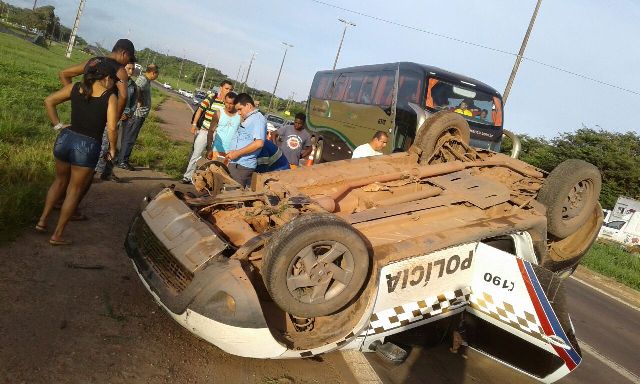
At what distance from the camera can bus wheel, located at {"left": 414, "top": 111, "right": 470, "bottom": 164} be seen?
16.6 feet

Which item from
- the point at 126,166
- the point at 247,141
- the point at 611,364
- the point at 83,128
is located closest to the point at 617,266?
the point at 611,364

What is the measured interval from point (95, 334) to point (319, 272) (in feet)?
4.90

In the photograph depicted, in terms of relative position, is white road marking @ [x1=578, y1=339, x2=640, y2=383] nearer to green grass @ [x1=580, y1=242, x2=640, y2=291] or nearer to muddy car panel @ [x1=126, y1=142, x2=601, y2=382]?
muddy car panel @ [x1=126, y1=142, x2=601, y2=382]

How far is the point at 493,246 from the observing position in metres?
4.07

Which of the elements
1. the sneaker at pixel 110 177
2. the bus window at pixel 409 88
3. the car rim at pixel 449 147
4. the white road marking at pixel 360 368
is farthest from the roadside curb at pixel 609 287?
the sneaker at pixel 110 177

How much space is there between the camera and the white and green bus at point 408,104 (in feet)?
32.2

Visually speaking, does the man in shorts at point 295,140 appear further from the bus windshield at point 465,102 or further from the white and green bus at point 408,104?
the bus windshield at point 465,102

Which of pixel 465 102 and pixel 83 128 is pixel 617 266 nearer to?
pixel 465 102

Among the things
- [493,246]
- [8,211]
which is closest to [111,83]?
[8,211]

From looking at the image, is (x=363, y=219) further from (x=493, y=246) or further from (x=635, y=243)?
(x=635, y=243)

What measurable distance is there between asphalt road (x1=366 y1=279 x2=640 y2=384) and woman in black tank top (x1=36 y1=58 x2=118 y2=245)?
288cm

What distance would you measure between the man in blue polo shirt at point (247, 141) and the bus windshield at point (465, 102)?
516cm

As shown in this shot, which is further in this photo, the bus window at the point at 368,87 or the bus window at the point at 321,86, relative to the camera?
the bus window at the point at 321,86

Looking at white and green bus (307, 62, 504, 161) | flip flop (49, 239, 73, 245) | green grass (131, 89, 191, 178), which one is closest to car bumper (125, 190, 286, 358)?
flip flop (49, 239, 73, 245)
